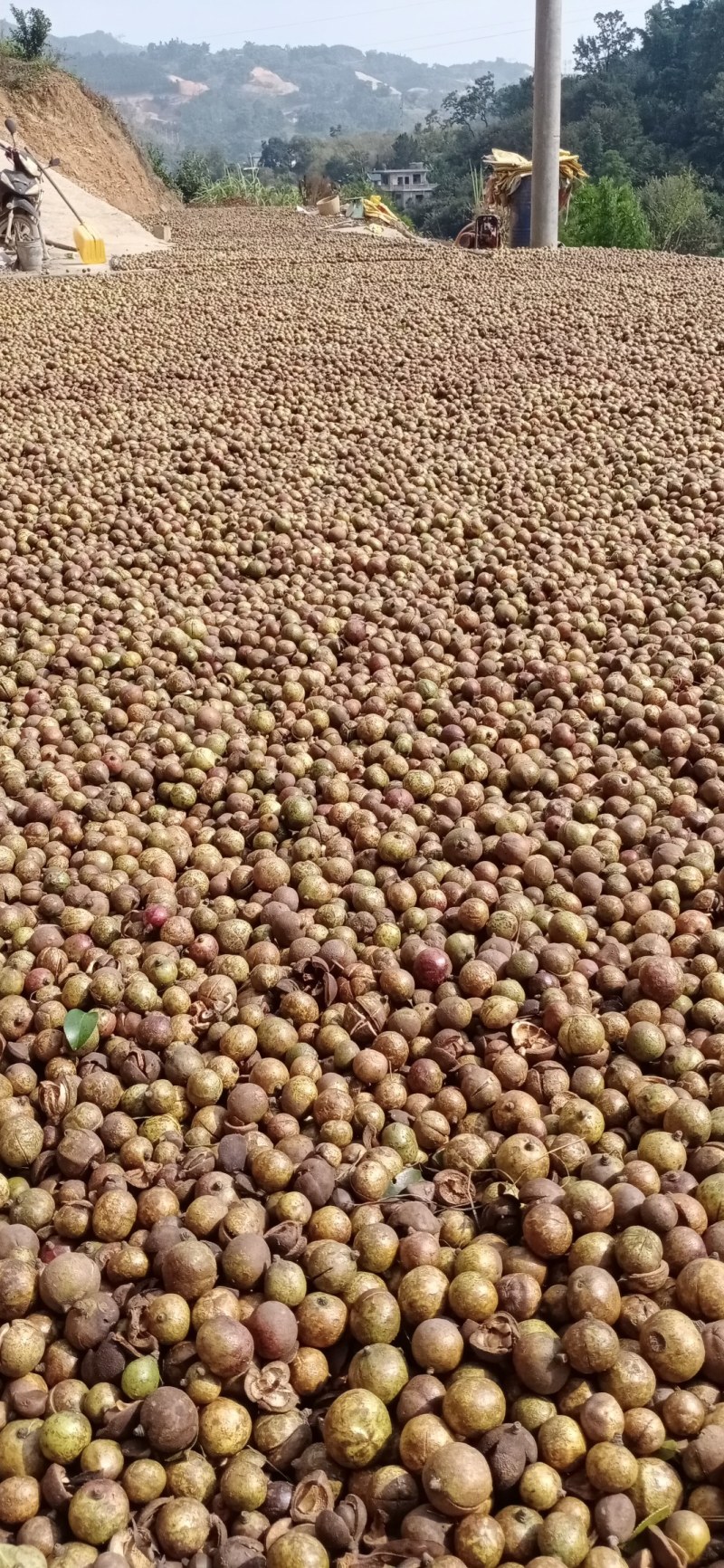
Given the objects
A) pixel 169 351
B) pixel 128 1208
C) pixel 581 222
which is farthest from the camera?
pixel 581 222

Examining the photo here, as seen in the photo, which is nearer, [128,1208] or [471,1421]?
[471,1421]

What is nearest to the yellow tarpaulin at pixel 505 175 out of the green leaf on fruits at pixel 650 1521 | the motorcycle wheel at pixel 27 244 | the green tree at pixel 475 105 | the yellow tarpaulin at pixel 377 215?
the yellow tarpaulin at pixel 377 215

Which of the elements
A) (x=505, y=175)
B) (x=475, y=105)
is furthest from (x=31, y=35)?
(x=475, y=105)

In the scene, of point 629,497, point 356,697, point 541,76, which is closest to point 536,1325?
point 356,697

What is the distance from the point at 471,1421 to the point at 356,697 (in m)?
3.67

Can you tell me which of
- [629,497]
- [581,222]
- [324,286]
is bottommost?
[629,497]

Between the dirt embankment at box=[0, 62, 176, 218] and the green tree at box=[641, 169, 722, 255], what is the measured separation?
59.2ft

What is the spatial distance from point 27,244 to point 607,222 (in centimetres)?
1603

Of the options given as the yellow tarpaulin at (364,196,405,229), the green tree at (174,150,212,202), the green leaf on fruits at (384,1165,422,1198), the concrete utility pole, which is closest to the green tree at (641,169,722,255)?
the yellow tarpaulin at (364,196,405,229)

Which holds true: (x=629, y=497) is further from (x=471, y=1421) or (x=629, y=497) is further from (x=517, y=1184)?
(x=471, y=1421)

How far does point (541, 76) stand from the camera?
714 inches

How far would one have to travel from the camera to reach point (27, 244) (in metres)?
18.0

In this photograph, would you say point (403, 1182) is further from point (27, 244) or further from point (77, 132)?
point (77, 132)

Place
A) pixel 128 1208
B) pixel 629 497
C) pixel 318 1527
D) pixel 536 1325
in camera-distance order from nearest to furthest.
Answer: pixel 318 1527 → pixel 536 1325 → pixel 128 1208 → pixel 629 497
